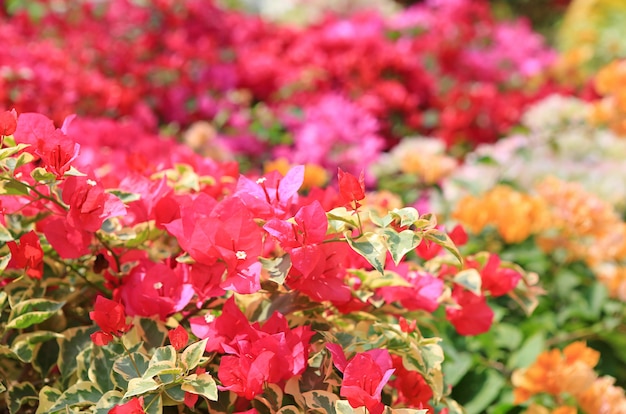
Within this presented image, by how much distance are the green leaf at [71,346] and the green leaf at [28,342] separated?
0.8 inches

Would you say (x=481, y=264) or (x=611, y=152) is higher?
(x=481, y=264)

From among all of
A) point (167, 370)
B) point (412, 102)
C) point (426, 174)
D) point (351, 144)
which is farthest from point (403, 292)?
point (412, 102)

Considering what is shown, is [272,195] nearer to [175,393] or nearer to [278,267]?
[278,267]

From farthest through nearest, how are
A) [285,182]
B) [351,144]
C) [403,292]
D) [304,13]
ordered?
[304,13]
[351,144]
[403,292]
[285,182]

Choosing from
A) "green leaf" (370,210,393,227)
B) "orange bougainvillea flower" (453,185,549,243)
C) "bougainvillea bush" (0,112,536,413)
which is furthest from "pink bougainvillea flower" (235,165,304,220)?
"orange bougainvillea flower" (453,185,549,243)

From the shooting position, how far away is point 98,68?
3191 millimetres

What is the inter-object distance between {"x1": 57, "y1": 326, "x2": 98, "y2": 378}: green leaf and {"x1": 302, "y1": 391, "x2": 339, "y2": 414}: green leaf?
0.33 m

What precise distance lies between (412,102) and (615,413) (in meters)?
2.18

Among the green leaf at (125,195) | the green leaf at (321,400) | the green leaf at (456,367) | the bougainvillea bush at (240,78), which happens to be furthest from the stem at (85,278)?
the bougainvillea bush at (240,78)

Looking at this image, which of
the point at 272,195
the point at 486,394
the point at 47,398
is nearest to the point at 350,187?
the point at 272,195

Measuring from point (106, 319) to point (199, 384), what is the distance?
0.14 m

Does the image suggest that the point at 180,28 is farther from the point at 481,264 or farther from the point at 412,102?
the point at 481,264

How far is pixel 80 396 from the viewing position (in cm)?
88

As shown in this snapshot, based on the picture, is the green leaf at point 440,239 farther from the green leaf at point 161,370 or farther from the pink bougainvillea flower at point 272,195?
the green leaf at point 161,370
